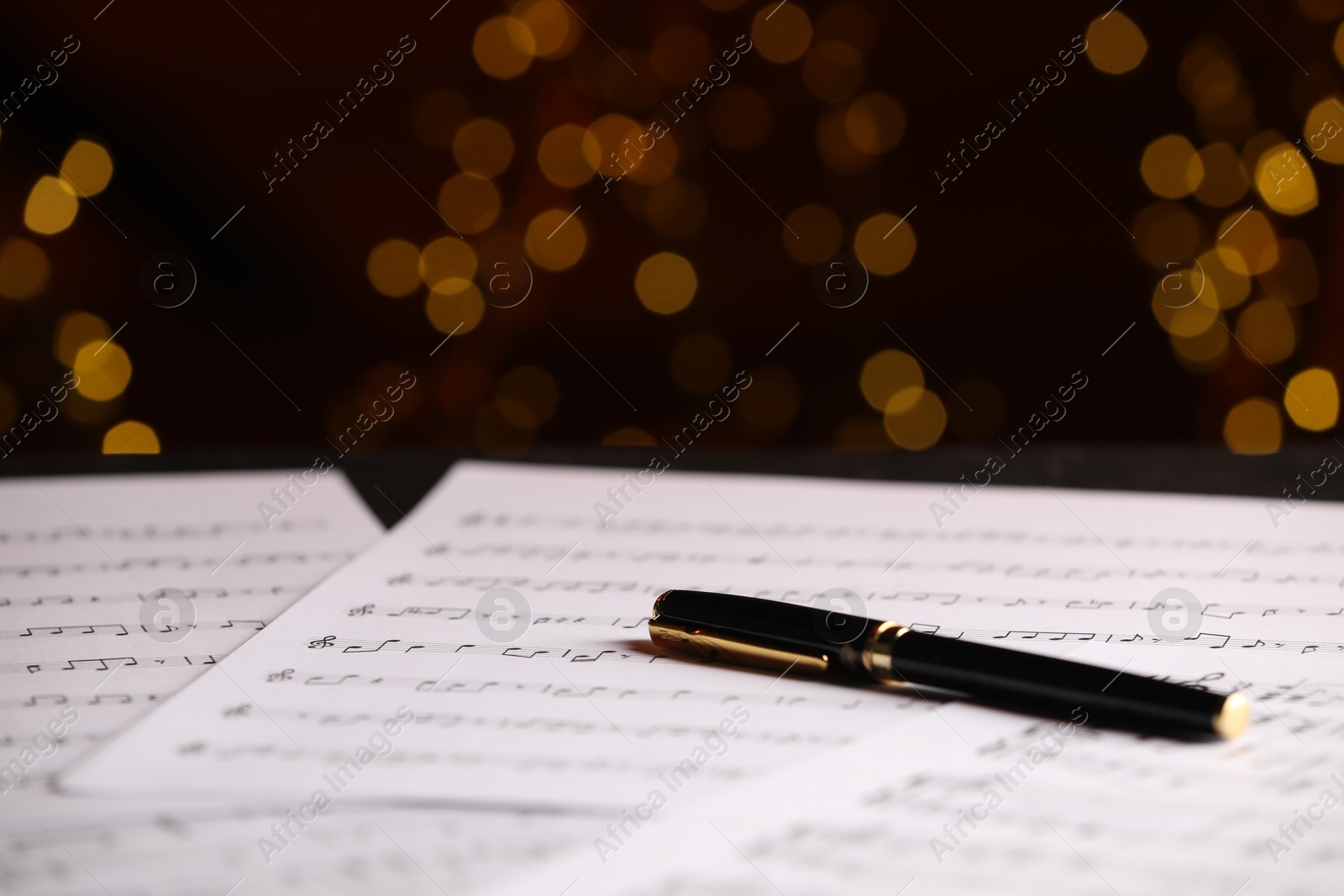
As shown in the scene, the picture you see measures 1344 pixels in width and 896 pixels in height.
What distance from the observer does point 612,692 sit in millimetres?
501

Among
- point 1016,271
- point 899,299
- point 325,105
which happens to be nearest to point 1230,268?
point 1016,271

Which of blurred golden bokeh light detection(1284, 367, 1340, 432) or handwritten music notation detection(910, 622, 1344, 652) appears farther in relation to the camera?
blurred golden bokeh light detection(1284, 367, 1340, 432)

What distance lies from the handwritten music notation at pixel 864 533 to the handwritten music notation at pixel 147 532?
0.38 ft

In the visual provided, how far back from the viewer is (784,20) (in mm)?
1617

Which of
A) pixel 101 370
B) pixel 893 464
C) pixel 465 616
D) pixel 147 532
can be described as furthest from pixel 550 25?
pixel 465 616

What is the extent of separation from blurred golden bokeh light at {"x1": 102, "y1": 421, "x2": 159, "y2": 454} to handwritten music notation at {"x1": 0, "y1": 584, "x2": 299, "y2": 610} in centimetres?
116

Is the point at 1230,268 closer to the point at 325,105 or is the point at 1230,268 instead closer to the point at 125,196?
the point at 325,105

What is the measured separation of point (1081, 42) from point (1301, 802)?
4.64 feet

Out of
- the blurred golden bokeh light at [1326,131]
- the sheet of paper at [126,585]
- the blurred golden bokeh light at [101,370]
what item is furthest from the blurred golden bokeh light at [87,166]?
the blurred golden bokeh light at [1326,131]

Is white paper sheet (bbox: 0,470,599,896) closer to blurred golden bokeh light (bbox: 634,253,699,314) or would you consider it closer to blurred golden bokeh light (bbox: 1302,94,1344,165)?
blurred golden bokeh light (bbox: 634,253,699,314)

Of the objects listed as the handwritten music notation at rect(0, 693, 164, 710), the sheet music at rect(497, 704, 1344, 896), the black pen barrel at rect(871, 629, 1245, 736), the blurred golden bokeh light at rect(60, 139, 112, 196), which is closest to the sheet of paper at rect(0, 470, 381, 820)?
the handwritten music notation at rect(0, 693, 164, 710)

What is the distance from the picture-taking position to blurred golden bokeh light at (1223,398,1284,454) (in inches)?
66.0

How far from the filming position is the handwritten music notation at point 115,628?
0.57m

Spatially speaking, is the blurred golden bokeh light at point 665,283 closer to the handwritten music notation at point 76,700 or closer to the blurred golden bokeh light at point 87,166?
the blurred golden bokeh light at point 87,166
